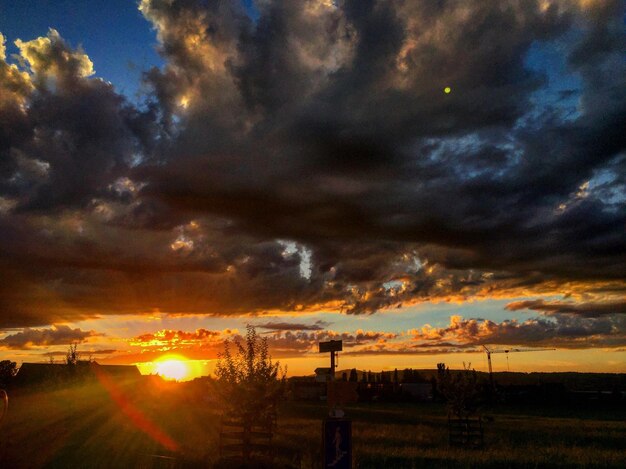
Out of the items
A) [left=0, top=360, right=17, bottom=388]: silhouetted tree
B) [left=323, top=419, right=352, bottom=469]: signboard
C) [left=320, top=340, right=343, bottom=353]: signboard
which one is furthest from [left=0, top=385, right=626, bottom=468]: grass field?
[left=0, top=360, right=17, bottom=388]: silhouetted tree

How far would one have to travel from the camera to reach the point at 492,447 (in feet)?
101

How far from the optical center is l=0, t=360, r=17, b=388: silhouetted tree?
6123cm

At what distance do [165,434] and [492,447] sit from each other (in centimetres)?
1945

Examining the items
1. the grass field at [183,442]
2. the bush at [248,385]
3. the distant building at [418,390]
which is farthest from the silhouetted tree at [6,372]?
the distant building at [418,390]

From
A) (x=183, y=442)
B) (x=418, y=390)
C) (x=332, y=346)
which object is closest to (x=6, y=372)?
(x=183, y=442)

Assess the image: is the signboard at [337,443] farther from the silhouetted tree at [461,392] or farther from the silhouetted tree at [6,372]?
the silhouetted tree at [6,372]

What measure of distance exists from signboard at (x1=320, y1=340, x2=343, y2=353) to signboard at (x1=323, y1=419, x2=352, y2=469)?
3779mm

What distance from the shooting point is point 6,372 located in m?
67.2

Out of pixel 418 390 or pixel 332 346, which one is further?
pixel 418 390

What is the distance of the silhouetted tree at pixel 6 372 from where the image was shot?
61.2 meters

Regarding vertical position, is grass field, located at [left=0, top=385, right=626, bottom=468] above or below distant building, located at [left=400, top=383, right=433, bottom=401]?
below

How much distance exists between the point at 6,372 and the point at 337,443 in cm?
6467

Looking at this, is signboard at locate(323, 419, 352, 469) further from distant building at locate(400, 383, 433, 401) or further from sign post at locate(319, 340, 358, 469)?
distant building at locate(400, 383, 433, 401)

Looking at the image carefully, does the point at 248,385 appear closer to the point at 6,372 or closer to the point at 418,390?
the point at 6,372
